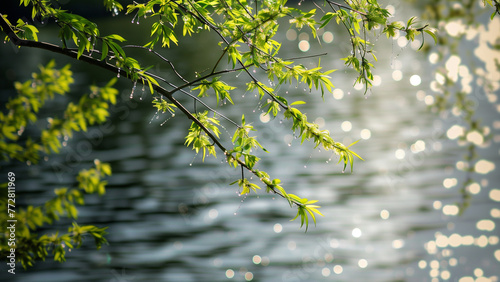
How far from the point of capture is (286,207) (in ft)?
27.9

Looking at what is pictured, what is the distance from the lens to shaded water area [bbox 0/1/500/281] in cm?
671

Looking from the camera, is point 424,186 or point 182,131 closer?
point 424,186

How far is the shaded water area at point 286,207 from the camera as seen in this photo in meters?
6.71

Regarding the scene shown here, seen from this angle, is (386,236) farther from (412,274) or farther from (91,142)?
(91,142)

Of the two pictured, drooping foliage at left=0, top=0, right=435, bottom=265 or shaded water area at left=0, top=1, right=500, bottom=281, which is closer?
drooping foliage at left=0, top=0, right=435, bottom=265

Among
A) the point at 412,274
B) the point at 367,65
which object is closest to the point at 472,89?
the point at 412,274

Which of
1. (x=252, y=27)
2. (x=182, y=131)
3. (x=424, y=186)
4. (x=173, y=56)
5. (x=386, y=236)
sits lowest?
(x=386, y=236)

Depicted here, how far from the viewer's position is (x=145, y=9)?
255 cm

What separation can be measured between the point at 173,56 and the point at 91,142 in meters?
8.58

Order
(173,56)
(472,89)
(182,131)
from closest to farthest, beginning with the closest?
(472,89) → (182,131) → (173,56)

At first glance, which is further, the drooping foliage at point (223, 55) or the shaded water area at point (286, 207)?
the shaded water area at point (286, 207)

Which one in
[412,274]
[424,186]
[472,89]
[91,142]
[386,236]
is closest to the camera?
[412,274]

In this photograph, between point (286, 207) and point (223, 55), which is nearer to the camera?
point (223, 55)

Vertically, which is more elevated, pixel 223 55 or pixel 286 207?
pixel 223 55
